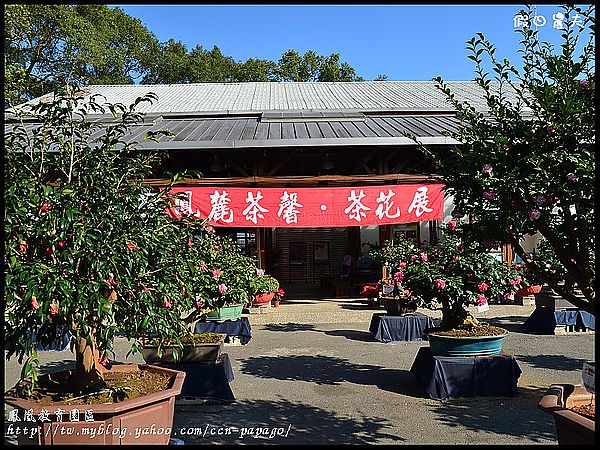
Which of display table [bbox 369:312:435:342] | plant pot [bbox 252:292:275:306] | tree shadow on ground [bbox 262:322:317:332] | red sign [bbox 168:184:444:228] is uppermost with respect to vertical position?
red sign [bbox 168:184:444:228]

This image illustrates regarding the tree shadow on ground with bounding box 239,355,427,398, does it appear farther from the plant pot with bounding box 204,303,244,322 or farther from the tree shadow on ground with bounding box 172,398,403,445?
the plant pot with bounding box 204,303,244,322

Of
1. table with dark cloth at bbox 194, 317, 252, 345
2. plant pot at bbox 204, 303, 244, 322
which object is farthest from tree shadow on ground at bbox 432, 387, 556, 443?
plant pot at bbox 204, 303, 244, 322

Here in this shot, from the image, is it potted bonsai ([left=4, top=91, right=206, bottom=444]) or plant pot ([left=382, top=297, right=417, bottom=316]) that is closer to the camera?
potted bonsai ([left=4, top=91, right=206, bottom=444])

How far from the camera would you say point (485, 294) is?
20.5ft

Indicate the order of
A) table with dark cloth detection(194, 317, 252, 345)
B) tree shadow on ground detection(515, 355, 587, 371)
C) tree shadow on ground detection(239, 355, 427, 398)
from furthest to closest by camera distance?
table with dark cloth detection(194, 317, 252, 345), tree shadow on ground detection(515, 355, 587, 371), tree shadow on ground detection(239, 355, 427, 398)

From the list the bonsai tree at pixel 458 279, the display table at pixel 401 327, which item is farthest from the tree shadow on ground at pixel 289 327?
the bonsai tree at pixel 458 279

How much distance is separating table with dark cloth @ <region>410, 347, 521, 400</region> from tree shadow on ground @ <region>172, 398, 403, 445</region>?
96 cm

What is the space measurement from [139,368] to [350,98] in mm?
13501

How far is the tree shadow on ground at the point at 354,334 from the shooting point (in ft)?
31.4

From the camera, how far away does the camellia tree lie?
3.14 m


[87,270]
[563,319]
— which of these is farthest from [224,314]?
[87,270]

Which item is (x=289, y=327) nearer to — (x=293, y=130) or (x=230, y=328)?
(x=230, y=328)

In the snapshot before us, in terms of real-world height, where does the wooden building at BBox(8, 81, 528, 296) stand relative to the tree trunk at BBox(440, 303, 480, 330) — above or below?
above

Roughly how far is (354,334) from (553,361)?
346 cm
